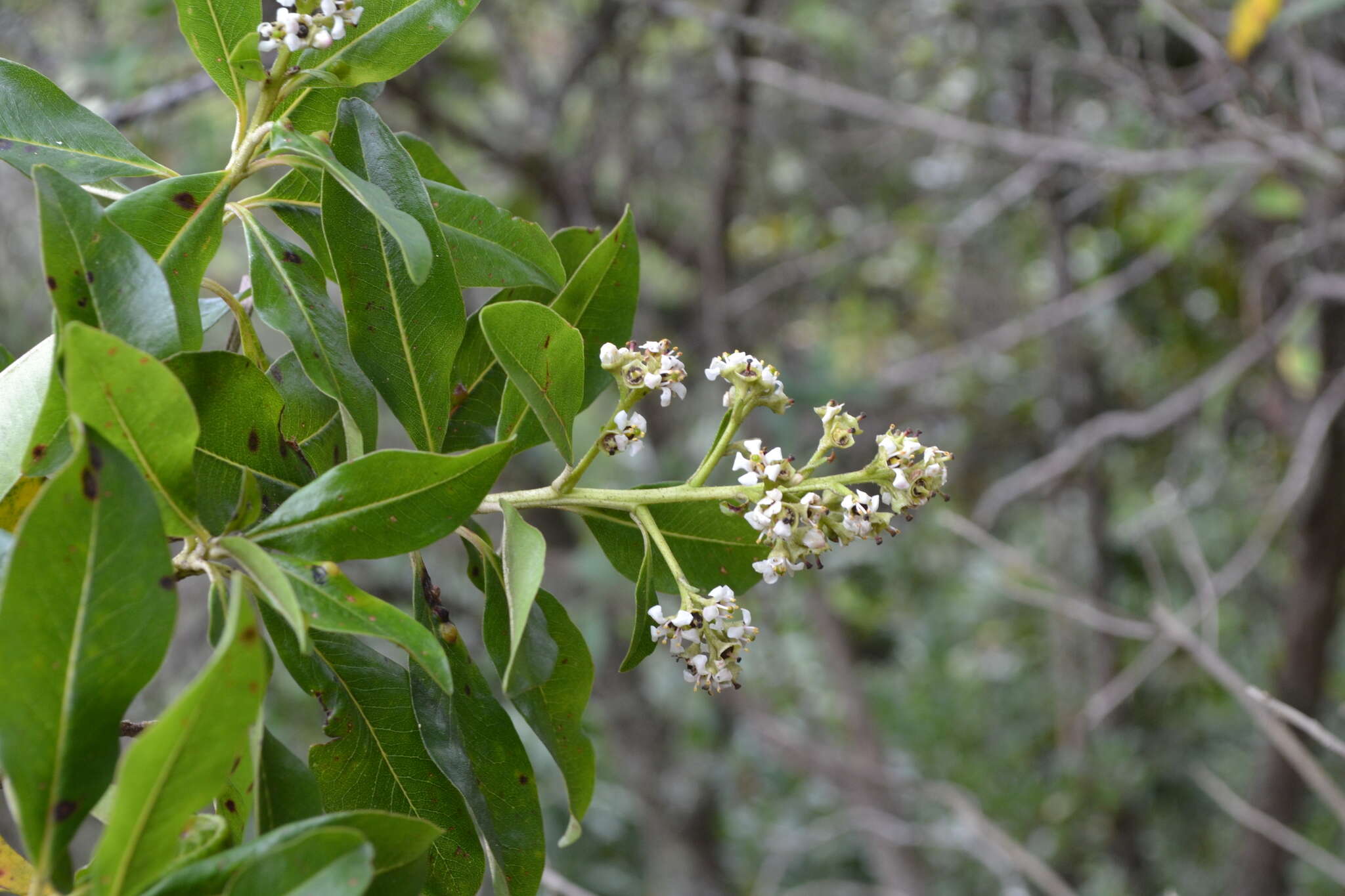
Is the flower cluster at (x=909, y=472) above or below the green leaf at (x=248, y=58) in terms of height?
below

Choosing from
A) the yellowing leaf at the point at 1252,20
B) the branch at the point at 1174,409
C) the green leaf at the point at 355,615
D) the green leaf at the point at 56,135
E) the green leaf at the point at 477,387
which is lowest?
the green leaf at the point at 355,615

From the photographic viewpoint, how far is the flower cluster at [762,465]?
62 cm

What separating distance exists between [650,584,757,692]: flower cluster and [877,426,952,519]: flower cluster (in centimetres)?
11

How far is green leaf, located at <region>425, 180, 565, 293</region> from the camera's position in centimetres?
70

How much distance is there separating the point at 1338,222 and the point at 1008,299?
211cm

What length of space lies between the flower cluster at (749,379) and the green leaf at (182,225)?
0.31m

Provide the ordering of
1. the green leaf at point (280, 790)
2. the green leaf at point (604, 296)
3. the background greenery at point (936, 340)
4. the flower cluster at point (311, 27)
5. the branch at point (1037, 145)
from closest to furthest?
the green leaf at point (280, 790) → the flower cluster at point (311, 27) → the green leaf at point (604, 296) → the branch at point (1037, 145) → the background greenery at point (936, 340)

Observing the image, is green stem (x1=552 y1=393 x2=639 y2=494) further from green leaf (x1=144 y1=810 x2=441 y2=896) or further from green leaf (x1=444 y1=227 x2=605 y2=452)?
green leaf (x1=144 y1=810 x2=441 y2=896)

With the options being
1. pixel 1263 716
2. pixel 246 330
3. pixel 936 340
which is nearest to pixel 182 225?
pixel 246 330

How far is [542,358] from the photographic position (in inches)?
24.9

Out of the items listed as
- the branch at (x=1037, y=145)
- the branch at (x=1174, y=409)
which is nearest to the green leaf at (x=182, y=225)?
the branch at (x=1037, y=145)

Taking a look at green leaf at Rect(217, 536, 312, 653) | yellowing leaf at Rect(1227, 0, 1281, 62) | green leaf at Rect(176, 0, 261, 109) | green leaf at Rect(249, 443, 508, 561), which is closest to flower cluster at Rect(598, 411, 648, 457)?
green leaf at Rect(249, 443, 508, 561)

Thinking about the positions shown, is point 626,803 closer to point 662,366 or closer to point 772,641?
point 772,641

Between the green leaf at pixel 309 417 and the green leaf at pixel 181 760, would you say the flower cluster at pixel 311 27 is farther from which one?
the green leaf at pixel 181 760
